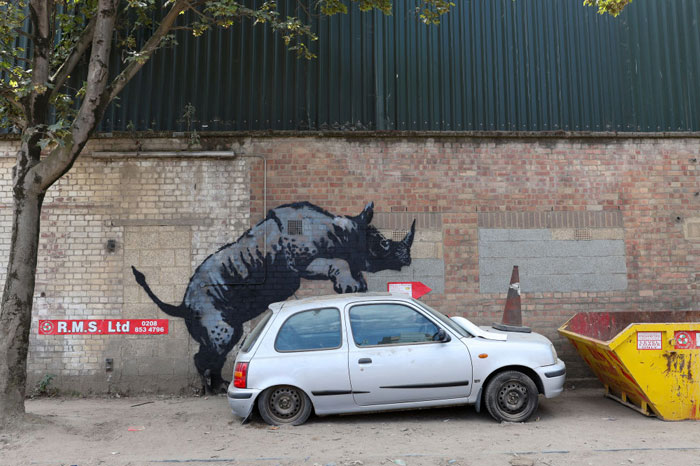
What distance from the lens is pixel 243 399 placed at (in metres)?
5.86

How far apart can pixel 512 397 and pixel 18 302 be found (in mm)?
5654

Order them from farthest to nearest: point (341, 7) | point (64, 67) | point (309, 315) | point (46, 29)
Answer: point (341, 7), point (64, 67), point (46, 29), point (309, 315)

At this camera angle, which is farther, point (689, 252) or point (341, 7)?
point (689, 252)

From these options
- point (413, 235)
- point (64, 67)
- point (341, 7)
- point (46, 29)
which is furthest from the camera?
point (413, 235)

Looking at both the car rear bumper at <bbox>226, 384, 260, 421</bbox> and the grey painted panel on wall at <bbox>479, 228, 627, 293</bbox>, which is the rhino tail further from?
the grey painted panel on wall at <bbox>479, 228, 627, 293</bbox>

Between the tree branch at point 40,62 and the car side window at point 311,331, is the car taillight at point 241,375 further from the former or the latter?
the tree branch at point 40,62

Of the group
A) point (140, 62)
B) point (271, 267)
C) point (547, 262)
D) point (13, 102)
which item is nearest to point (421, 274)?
point (547, 262)

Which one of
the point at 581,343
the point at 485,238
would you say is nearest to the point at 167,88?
the point at 485,238

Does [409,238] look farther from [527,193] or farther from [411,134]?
[527,193]

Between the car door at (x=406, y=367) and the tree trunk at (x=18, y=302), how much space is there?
3697mm

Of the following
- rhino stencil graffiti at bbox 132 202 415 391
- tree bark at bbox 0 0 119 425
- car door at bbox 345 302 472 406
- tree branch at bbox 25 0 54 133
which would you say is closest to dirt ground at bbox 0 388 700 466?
car door at bbox 345 302 472 406

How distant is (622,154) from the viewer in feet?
28.1

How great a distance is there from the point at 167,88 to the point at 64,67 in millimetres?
1679

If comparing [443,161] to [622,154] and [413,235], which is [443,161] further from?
[622,154]
